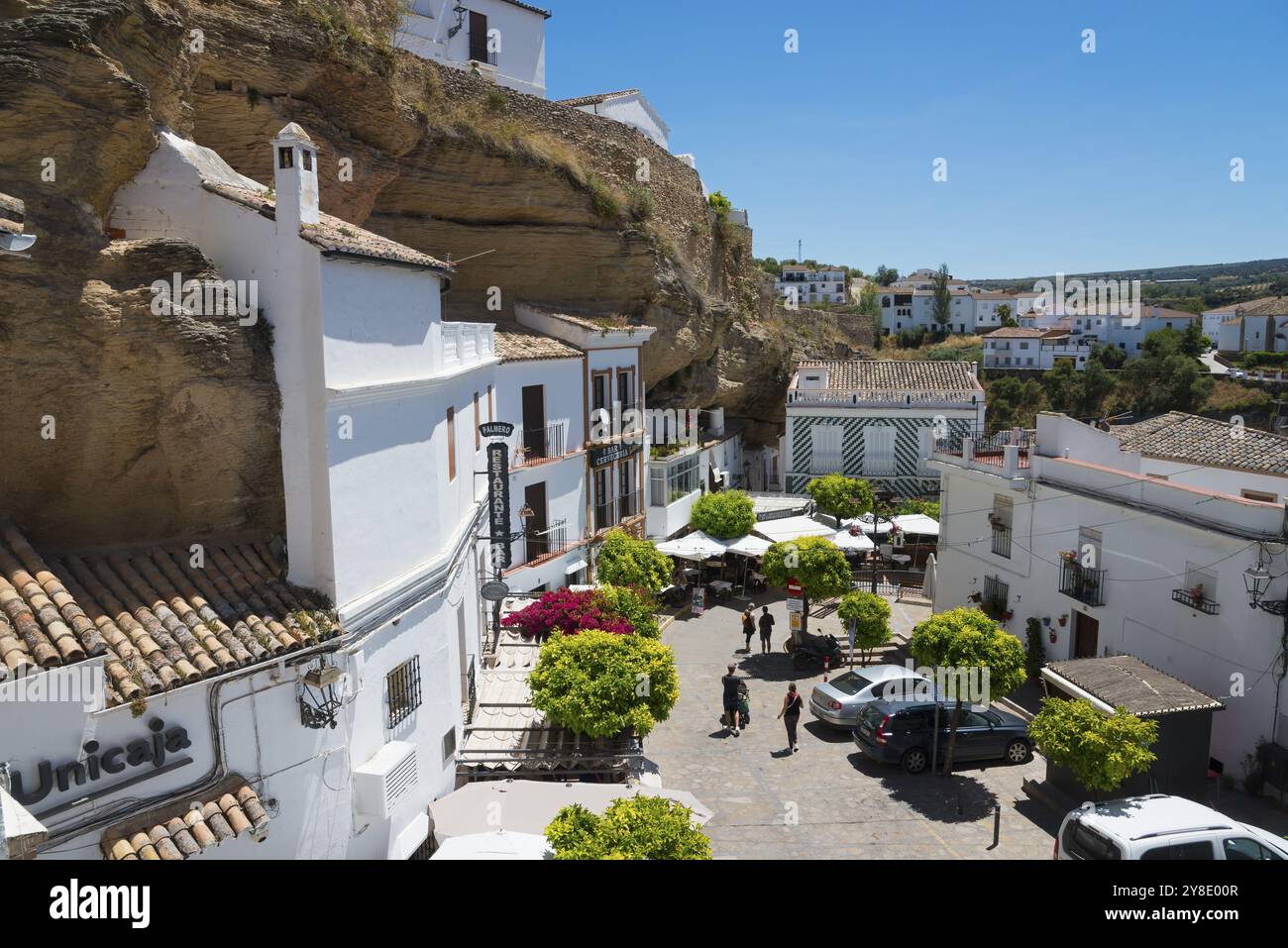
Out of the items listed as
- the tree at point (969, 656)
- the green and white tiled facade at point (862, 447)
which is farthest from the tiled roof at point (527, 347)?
the green and white tiled facade at point (862, 447)

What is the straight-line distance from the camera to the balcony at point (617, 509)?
27312mm

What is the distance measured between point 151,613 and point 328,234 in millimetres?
4402

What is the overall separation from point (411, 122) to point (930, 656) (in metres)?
15.7

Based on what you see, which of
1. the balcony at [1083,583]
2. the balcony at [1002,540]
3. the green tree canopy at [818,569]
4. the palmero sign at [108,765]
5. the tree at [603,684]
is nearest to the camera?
the palmero sign at [108,765]

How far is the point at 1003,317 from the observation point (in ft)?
352

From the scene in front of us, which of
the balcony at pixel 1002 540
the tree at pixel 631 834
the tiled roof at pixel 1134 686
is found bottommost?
the tiled roof at pixel 1134 686

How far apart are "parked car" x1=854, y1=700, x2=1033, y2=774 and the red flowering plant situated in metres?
4.58

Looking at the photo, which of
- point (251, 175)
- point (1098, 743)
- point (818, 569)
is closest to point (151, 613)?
point (251, 175)

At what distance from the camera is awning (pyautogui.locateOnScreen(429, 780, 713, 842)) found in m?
11.5

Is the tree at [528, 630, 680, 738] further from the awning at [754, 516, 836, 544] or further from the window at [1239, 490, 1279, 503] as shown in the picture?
the awning at [754, 516, 836, 544]

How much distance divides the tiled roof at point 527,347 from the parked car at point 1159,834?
15408 millimetres

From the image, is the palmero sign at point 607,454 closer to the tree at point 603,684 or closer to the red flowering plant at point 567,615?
the red flowering plant at point 567,615

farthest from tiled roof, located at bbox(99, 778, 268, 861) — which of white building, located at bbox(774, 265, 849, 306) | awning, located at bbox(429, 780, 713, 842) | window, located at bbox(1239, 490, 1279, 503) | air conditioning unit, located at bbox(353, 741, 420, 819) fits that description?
white building, located at bbox(774, 265, 849, 306)
